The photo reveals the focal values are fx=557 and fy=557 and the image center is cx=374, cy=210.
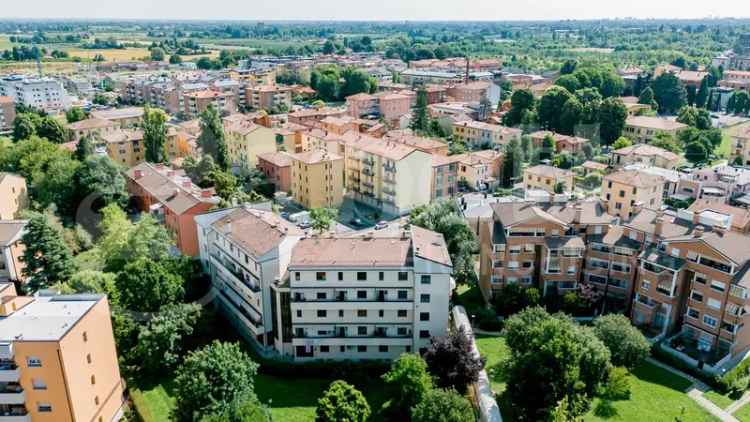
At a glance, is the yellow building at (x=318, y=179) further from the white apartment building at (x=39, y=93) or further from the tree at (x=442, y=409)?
the white apartment building at (x=39, y=93)

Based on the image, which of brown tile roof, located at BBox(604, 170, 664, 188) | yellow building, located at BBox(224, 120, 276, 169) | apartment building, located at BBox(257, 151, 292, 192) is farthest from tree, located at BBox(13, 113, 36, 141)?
brown tile roof, located at BBox(604, 170, 664, 188)

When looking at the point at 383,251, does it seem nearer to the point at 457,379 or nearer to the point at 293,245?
the point at 293,245

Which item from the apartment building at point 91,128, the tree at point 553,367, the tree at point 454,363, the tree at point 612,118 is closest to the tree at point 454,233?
the tree at point 553,367

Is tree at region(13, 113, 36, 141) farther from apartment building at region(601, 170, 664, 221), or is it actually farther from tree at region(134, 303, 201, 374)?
apartment building at region(601, 170, 664, 221)

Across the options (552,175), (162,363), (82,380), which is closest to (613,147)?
(552,175)

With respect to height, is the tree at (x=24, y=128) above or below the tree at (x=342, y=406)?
above

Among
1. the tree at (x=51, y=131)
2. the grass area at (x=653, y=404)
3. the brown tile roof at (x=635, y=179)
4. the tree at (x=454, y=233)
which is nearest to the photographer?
the grass area at (x=653, y=404)
